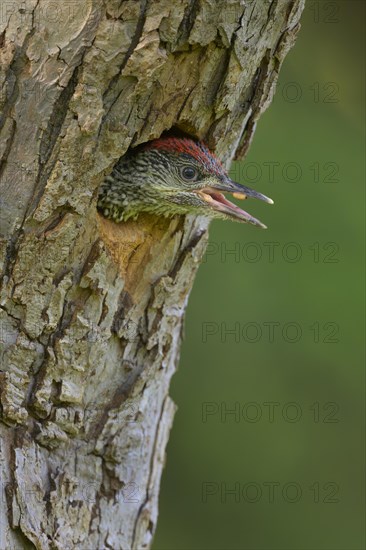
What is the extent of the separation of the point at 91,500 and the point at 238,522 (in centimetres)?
442

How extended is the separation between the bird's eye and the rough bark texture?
0.16 m

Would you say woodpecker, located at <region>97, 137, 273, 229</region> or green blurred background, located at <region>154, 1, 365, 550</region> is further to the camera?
green blurred background, located at <region>154, 1, 365, 550</region>

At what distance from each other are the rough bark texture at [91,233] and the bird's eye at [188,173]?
6.4 inches

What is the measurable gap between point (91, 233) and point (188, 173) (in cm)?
72

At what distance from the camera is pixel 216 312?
791 cm

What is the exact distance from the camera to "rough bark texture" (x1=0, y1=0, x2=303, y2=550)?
3.70 metres

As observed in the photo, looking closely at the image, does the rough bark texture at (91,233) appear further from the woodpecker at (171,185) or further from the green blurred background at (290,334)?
the green blurred background at (290,334)

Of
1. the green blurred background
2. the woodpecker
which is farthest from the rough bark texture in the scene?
the green blurred background

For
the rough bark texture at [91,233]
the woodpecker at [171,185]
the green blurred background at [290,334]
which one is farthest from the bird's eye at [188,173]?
the green blurred background at [290,334]

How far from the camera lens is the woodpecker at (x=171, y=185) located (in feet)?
14.4

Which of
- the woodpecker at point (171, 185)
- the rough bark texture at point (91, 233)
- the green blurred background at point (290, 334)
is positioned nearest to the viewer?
the rough bark texture at point (91, 233)

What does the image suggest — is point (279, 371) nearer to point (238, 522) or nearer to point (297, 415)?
point (297, 415)

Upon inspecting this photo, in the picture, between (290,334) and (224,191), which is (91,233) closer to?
(224,191)

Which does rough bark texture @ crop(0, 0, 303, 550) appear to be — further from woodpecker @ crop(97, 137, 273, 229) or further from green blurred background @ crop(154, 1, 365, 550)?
green blurred background @ crop(154, 1, 365, 550)
